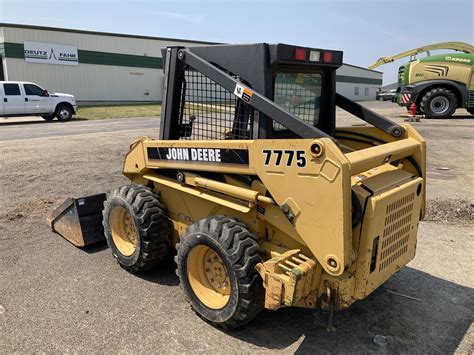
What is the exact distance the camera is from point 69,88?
1112 inches

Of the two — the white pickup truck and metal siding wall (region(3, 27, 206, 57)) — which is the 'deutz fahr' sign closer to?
metal siding wall (region(3, 27, 206, 57))

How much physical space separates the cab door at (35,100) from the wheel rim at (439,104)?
56.3ft

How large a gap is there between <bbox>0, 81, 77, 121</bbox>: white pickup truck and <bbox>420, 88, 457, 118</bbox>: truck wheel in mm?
16088

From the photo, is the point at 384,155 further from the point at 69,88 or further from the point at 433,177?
the point at 69,88

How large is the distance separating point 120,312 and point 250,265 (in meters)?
1.27

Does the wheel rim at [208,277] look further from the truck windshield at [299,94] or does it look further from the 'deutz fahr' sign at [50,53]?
A: the 'deutz fahr' sign at [50,53]

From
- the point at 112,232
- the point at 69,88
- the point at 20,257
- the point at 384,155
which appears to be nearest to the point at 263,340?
the point at 384,155

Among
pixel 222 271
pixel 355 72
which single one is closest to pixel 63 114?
pixel 222 271

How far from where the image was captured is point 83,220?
15.4 ft

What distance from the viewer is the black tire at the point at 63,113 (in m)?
19.4

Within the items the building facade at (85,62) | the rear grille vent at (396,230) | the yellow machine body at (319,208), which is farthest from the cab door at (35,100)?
the rear grille vent at (396,230)

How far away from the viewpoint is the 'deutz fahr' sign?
2606 centimetres

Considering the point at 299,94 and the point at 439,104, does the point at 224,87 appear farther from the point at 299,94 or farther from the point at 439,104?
the point at 439,104

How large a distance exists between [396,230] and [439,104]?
691 inches
